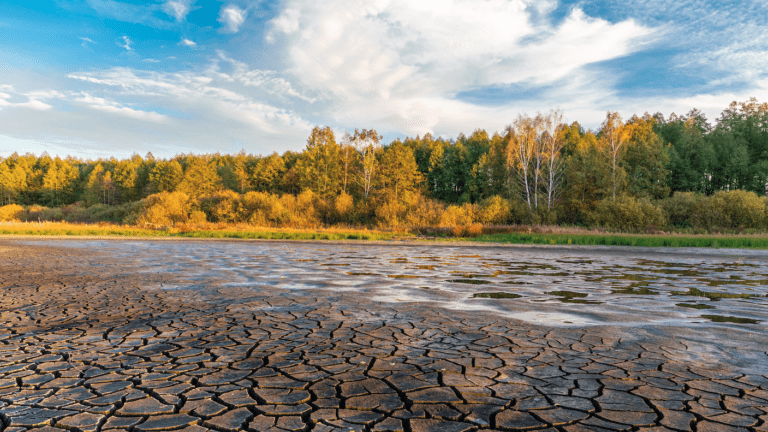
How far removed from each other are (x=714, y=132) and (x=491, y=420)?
65.8 meters

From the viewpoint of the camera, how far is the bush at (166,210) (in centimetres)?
4041

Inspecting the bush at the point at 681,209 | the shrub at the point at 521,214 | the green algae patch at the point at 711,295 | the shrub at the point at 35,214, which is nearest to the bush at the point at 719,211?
the bush at the point at 681,209

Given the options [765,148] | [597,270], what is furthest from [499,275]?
[765,148]

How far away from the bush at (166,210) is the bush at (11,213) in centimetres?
3155

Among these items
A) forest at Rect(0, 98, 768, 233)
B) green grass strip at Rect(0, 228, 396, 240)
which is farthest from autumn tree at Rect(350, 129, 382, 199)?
green grass strip at Rect(0, 228, 396, 240)

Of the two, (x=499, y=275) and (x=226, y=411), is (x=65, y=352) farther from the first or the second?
(x=499, y=275)

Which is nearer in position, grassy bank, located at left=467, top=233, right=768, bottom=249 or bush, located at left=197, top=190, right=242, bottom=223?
grassy bank, located at left=467, top=233, right=768, bottom=249

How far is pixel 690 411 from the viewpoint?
9.32 ft

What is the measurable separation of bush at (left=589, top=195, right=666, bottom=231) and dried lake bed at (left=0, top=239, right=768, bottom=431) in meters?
29.6

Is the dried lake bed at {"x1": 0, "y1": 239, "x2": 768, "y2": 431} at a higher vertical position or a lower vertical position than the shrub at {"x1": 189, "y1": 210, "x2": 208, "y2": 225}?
lower

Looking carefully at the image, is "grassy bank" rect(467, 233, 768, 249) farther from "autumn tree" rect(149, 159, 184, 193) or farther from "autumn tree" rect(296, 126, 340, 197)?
"autumn tree" rect(149, 159, 184, 193)

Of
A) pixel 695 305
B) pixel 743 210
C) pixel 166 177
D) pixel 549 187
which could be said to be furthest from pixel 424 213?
pixel 166 177

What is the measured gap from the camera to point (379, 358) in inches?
156

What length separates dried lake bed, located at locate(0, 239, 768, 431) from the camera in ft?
9.08
